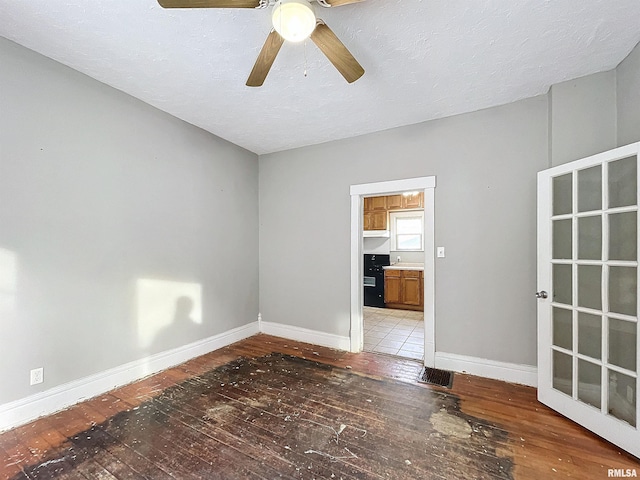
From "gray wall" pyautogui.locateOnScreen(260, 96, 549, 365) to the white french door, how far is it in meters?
0.34

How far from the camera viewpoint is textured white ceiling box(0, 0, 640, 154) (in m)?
1.65

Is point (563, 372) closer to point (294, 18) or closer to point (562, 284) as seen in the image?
point (562, 284)

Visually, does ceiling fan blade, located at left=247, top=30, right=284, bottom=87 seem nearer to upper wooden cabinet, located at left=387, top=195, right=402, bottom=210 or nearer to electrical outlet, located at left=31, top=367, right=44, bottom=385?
electrical outlet, located at left=31, top=367, right=44, bottom=385

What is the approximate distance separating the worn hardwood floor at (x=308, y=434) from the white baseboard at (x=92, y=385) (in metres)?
0.08

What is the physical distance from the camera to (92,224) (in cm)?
238

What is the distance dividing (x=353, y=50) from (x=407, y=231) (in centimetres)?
486

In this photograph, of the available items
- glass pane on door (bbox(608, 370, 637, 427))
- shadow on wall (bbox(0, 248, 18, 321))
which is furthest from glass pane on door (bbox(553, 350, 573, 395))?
shadow on wall (bbox(0, 248, 18, 321))

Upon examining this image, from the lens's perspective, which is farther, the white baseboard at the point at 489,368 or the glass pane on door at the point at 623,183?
the white baseboard at the point at 489,368

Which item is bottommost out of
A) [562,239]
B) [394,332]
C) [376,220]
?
[394,332]

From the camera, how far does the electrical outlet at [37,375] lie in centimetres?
206

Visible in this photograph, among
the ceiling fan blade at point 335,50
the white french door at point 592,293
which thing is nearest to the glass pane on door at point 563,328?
the white french door at point 592,293

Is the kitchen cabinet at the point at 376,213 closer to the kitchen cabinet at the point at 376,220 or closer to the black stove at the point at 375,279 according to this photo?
the kitchen cabinet at the point at 376,220

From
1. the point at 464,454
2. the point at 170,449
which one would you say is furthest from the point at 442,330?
the point at 170,449

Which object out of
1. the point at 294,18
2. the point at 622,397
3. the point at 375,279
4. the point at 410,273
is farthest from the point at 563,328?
the point at 375,279
